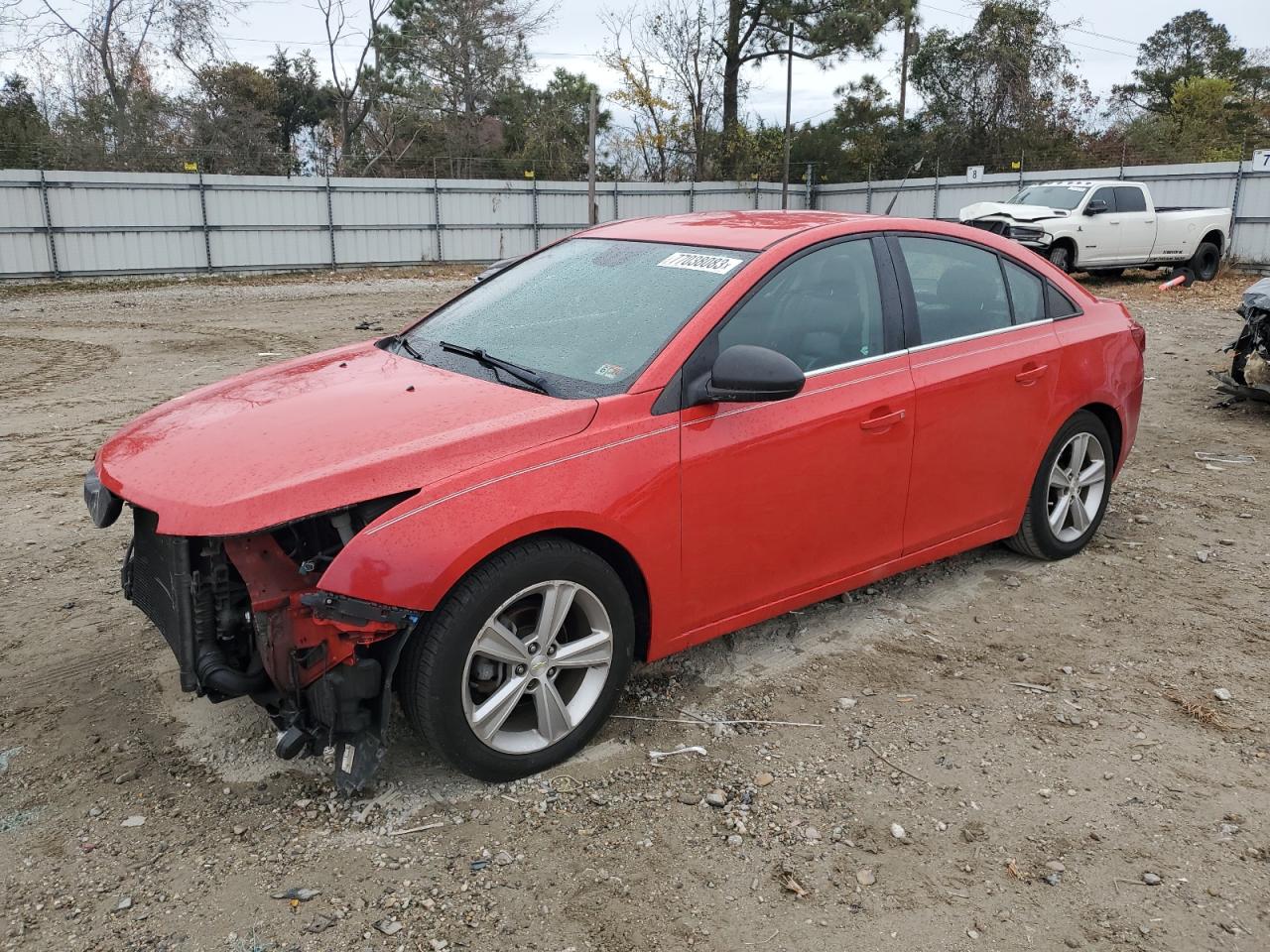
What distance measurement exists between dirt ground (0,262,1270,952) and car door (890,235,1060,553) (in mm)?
544

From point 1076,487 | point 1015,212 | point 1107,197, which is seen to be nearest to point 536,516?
point 1076,487

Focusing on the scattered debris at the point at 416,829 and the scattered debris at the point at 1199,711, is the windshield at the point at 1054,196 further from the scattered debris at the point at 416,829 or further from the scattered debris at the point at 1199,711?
the scattered debris at the point at 416,829

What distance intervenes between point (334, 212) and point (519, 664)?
75.0 ft

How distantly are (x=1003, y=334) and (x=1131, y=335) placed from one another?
40.8 inches

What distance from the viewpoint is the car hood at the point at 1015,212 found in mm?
17297

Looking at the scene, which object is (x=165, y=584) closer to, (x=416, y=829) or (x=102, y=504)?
(x=102, y=504)

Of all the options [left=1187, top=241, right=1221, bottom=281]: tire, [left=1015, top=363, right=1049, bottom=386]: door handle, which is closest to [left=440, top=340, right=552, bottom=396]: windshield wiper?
[left=1015, top=363, right=1049, bottom=386]: door handle

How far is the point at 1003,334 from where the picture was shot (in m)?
4.45

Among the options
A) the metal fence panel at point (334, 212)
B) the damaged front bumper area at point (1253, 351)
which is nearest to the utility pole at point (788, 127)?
the metal fence panel at point (334, 212)

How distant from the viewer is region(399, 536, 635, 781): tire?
2.87m

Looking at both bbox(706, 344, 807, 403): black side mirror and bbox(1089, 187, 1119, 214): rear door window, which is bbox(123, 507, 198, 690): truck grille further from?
bbox(1089, 187, 1119, 214): rear door window

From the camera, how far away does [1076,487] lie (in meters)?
4.98

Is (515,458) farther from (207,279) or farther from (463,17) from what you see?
(463,17)

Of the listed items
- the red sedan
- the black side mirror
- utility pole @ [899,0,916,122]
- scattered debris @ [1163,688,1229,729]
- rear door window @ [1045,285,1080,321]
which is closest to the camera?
the red sedan
